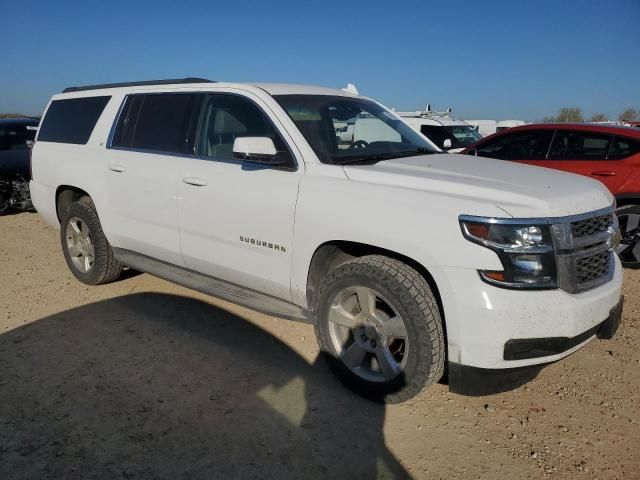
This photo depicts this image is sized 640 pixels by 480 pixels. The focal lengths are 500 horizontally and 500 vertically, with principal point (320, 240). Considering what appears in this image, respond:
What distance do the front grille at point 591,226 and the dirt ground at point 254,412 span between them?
114 centimetres

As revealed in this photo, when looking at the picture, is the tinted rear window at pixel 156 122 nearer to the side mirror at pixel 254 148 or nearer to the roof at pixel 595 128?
the side mirror at pixel 254 148

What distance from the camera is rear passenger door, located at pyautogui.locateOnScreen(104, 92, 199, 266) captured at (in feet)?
13.0

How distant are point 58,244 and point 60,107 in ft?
7.55

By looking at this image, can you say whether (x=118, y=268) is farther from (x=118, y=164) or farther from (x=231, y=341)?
(x=231, y=341)

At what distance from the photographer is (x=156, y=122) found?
167 inches

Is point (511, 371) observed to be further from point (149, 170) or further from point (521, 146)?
point (521, 146)

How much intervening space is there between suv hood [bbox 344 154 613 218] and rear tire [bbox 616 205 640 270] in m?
3.07

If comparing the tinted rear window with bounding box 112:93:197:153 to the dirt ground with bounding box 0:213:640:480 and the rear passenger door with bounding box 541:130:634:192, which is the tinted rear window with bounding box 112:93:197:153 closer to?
the dirt ground with bounding box 0:213:640:480

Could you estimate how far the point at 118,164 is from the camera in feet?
14.3

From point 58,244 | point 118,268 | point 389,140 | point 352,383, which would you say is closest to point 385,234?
point 352,383

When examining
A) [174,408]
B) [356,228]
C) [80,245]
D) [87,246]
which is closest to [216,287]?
[174,408]

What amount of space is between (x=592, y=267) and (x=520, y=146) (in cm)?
439

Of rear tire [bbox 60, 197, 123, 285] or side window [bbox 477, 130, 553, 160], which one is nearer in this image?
rear tire [bbox 60, 197, 123, 285]

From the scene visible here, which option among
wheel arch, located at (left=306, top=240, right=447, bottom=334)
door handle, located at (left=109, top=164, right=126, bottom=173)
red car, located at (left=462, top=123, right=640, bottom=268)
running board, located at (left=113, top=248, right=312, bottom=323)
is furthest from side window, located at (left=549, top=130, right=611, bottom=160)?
door handle, located at (left=109, top=164, right=126, bottom=173)
